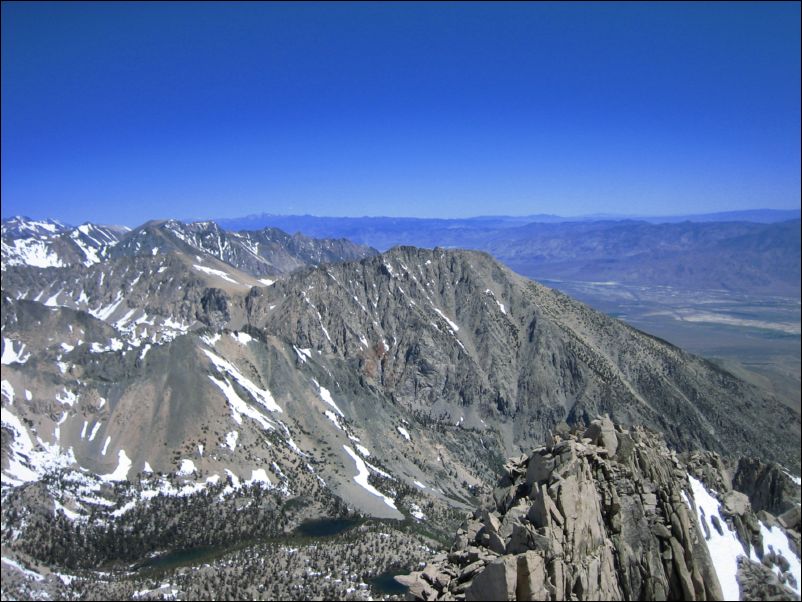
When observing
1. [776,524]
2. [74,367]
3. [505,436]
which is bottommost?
[505,436]

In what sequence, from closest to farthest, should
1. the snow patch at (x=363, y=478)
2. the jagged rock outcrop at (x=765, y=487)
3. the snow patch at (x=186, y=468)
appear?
the jagged rock outcrop at (x=765, y=487), the snow patch at (x=186, y=468), the snow patch at (x=363, y=478)

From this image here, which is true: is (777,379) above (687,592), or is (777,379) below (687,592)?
below

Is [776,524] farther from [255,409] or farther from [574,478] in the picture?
[255,409]

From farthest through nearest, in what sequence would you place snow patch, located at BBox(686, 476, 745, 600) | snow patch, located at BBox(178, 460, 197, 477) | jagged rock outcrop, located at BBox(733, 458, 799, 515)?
snow patch, located at BBox(178, 460, 197, 477) < jagged rock outcrop, located at BBox(733, 458, 799, 515) < snow patch, located at BBox(686, 476, 745, 600)

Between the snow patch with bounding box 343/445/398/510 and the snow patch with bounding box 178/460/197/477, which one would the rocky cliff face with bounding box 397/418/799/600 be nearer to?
the snow patch with bounding box 343/445/398/510

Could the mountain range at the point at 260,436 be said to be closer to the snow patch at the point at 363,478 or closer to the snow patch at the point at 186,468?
the snow patch at the point at 186,468

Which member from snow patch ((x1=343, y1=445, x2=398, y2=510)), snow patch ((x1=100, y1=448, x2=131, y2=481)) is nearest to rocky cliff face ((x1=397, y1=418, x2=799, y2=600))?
snow patch ((x1=343, y1=445, x2=398, y2=510))

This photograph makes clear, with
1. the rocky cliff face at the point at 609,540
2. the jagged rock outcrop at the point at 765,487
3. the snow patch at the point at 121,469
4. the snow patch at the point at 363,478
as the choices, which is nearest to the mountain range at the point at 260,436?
the snow patch at the point at 121,469

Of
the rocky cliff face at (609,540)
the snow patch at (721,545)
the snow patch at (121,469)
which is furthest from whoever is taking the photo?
the snow patch at (121,469)

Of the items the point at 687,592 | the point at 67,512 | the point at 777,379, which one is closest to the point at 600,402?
the point at 777,379
